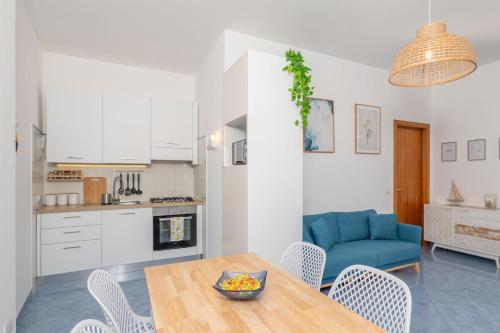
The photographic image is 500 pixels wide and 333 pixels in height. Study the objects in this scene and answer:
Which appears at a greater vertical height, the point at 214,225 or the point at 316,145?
the point at 316,145

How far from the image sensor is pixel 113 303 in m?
1.46

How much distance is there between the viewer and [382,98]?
443cm

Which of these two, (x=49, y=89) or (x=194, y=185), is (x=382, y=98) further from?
(x=49, y=89)

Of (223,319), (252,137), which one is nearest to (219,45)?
(252,137)

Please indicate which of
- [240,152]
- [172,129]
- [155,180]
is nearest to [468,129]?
[240,152]

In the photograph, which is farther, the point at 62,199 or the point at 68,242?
the point at 62,199

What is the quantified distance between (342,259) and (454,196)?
9.18 feet

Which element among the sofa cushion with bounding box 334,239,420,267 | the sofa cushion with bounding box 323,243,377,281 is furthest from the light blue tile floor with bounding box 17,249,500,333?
the sofa cushion with bounding box 323,243,377,281

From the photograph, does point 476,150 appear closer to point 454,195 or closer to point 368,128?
point 454,195

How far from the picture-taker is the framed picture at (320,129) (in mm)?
3759

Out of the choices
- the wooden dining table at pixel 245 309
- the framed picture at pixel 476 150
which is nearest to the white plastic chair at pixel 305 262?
the wooden dining table at pixel 245 309

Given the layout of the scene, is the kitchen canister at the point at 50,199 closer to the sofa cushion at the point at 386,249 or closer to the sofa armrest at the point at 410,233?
the sofa cushion at the point at 386,249

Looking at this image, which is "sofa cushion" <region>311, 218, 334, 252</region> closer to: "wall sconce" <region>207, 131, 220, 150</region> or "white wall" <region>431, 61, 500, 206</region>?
"wall sconce" <region>207, 131, 220, 150</region>

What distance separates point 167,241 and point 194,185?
1047 millimetres
